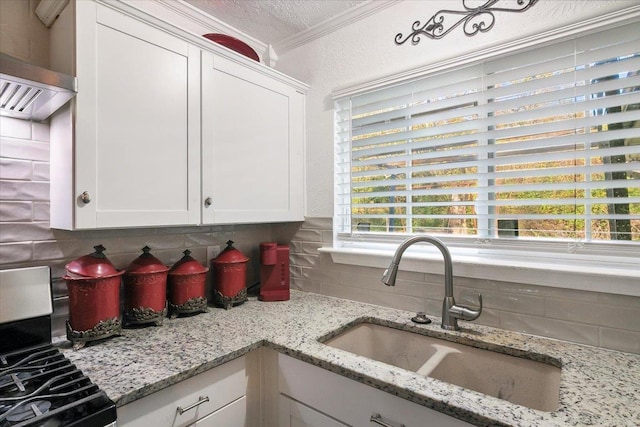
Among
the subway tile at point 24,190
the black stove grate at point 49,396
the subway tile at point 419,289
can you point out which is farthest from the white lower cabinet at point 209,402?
the subway tile at point 24,190

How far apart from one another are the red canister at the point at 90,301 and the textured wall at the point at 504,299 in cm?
101

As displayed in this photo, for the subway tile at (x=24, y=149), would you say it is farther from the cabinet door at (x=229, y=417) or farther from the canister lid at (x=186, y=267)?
the cabinet door at (x=229, y=417)

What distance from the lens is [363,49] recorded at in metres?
1.70

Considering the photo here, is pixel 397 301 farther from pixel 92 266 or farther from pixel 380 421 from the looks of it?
pixel 92 266

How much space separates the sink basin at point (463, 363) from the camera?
1.09m

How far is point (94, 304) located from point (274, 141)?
3.49 feet

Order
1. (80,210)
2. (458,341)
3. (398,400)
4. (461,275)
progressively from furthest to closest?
(461,275) → (458,341) → (80,210) → (398,400)

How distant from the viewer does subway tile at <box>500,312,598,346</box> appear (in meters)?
1.15

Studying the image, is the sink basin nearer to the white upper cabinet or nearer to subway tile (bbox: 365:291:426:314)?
subway tile (bbox: 365:291:426:314)

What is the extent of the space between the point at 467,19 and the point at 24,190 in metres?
1.87

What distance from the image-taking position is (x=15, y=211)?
3.83 ft

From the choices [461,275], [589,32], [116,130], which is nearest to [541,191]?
[461,275]

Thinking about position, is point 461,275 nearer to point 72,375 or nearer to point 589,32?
point 589,32

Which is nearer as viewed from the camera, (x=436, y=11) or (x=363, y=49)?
(x=436, y=11)
